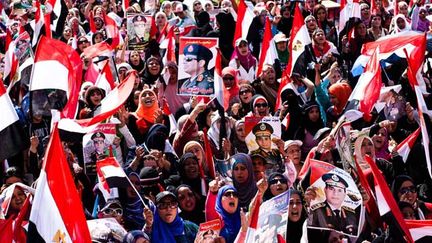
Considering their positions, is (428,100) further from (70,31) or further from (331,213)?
(70,31)

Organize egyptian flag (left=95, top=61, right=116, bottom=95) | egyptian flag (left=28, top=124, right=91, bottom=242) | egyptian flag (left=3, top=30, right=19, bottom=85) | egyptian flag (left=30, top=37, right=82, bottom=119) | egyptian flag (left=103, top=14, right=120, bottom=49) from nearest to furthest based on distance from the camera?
egyptian flag (left=28, top=124, right=91, bottom=242) → egyptian flag (left=30, top=37, right=82, bottom=119) → egyptian flag (left=95, top=61, right=116, bottom=95) → egyptian flag (left=3, top=30, right=19, bottom=85) → egyptian flag (left=103, top=14, right=120, bottom=49)

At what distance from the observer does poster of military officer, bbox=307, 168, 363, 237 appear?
34.6ft

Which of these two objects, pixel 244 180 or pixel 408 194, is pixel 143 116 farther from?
pixel 408 194

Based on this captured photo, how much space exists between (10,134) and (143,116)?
9.74 feet

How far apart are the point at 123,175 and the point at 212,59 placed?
3.59 meters

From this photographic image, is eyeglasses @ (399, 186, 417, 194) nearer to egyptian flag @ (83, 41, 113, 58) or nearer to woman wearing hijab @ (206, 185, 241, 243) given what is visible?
woman wearing hijab @ (206, 185, 241, 243)

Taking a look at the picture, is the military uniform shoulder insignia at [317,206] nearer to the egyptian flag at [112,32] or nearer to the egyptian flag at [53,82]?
the egyptian flag at [53,82]

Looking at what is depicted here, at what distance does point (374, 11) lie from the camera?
18703mm

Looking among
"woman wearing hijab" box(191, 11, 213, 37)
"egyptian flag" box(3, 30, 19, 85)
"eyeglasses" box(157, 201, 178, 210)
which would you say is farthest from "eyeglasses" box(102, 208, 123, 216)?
"woman wearing hijab" box(191, 11, 213, 37)

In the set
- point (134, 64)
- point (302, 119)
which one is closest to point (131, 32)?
point (134, 64)

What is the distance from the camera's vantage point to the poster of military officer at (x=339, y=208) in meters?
10.6

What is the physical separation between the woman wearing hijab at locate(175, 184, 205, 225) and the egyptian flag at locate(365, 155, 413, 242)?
5.30ft

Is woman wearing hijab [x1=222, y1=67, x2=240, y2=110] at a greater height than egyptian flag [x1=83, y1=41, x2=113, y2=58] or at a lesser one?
lesser

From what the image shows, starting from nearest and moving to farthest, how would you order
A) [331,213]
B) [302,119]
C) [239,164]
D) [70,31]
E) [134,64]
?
[331,213] → [239,164] → [302,119] → [134,64] → [70,31]
